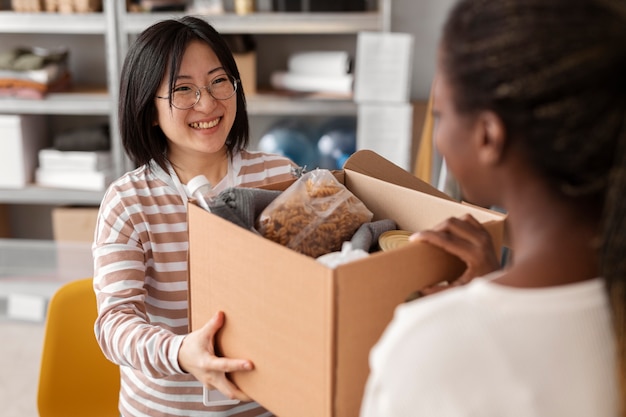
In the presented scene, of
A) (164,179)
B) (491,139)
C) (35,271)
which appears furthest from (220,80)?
(35,271)

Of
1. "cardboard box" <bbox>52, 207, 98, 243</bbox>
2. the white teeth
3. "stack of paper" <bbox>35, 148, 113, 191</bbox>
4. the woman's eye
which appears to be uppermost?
the woman's eye

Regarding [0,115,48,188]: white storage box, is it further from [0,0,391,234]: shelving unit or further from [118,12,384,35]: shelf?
[118,12,384,35]: shelf

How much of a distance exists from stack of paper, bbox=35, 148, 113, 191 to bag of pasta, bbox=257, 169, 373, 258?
2.41 m

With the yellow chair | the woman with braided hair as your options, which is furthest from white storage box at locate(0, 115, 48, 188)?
the woman with braided hair

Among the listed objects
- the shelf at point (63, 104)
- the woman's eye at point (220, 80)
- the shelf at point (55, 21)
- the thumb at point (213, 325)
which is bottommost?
the thumb at point (213, 325)

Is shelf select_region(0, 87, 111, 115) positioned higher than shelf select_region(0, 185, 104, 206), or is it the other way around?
shelf select_region(0, 87, 111, 115)

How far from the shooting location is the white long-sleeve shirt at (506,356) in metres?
0.64

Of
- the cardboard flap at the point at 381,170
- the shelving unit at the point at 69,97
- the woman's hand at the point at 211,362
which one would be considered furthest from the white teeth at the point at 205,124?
the shelving unit at the point at 69,97

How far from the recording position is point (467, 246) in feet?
2.94

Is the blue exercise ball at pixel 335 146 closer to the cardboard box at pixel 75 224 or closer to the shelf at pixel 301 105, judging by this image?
the shelf at pixel 301 105

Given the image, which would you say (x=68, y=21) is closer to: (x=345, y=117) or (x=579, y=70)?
(x=345, y=117)

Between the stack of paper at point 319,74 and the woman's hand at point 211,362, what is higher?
the stack of paper at point 319,74

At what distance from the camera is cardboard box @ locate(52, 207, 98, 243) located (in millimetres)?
3363

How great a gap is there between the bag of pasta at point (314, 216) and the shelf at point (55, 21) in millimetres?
2402
